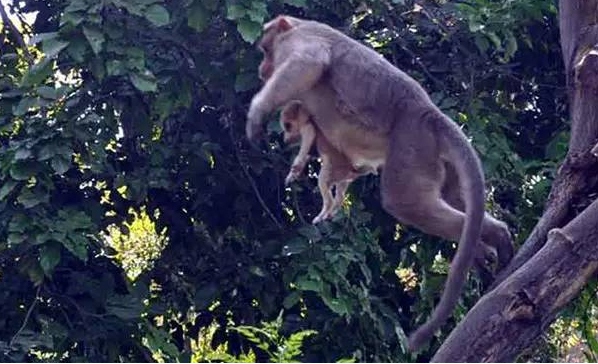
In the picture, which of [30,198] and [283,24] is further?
[30,198]

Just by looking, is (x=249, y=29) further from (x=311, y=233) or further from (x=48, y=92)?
(x=311, y=233)

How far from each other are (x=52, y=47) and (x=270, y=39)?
109 centimetres

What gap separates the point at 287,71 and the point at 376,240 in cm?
189

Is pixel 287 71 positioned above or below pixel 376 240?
above

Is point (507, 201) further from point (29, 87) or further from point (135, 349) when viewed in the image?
point (29, 87)

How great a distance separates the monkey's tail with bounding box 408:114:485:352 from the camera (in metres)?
4.89

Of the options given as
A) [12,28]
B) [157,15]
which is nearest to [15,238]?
[157,15]

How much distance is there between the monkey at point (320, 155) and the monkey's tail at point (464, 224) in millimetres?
624

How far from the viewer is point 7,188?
21.8 feet

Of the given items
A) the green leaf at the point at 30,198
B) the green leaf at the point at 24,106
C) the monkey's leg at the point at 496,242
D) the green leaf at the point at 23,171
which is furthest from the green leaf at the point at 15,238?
the monkey's leg at the point at 496,242

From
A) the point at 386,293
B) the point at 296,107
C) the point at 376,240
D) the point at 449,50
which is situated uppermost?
the point at 296,107

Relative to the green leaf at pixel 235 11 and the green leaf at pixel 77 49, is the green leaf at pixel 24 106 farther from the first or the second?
the green leaf at pixel 235 11

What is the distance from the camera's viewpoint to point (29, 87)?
22.5ft

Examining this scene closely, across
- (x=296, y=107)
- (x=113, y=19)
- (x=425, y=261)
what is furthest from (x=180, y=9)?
(x=425, y=261)
